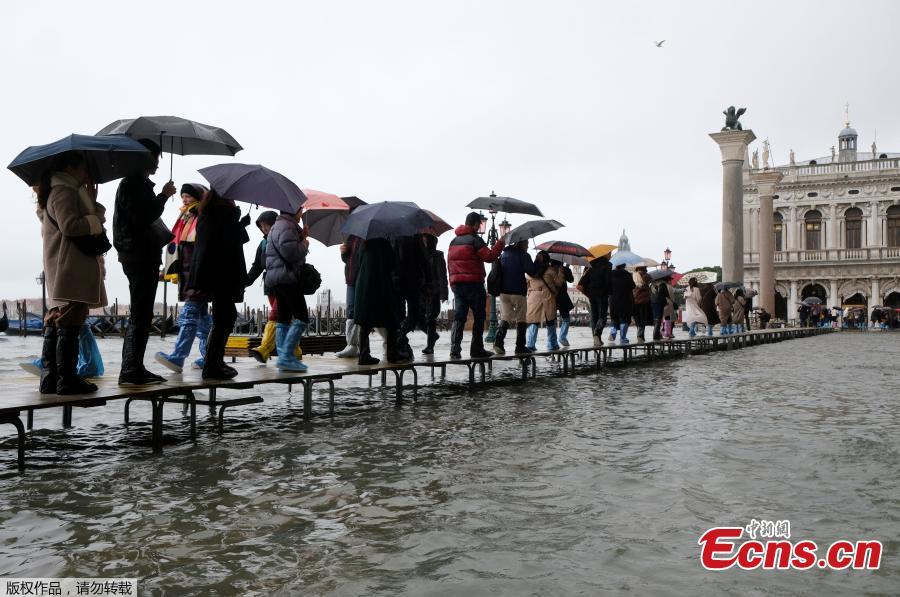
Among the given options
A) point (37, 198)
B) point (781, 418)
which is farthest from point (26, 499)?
point (781, 418)

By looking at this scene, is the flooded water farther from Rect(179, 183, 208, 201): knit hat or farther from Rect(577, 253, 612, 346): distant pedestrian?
Rect(577, 253, 612, 346): distant pedestrian

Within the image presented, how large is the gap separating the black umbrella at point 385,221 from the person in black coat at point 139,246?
244 centimetres

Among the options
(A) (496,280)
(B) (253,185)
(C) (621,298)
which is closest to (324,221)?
(A) (496,280)

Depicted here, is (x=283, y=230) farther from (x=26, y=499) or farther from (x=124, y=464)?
(x=26, y=499)

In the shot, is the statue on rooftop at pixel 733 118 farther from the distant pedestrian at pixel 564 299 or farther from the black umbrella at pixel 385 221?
the black umbrella at pixel 385 221

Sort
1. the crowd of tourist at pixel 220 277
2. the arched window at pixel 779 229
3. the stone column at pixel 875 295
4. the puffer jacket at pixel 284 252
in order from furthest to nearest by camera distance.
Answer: the arched window at pixel 779 229, the stone column at pixel 875 295, the puffer jacket at pixel 284 252, the crowd of tourist at pixel 220 277

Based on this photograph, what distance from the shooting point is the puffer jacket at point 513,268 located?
11.8 meters

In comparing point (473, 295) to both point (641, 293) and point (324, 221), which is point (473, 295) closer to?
point (324, 221)

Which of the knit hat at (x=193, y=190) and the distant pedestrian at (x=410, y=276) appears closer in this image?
the knit hat at (x=193, y=190)

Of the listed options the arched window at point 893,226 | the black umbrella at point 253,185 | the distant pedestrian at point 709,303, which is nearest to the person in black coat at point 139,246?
the black umbrella at point 253,185

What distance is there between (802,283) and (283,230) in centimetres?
5918

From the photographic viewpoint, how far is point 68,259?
5758 millimetres

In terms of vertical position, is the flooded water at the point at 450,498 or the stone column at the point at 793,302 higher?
the stone column at the point at 793,302

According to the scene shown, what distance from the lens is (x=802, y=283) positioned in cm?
6019
